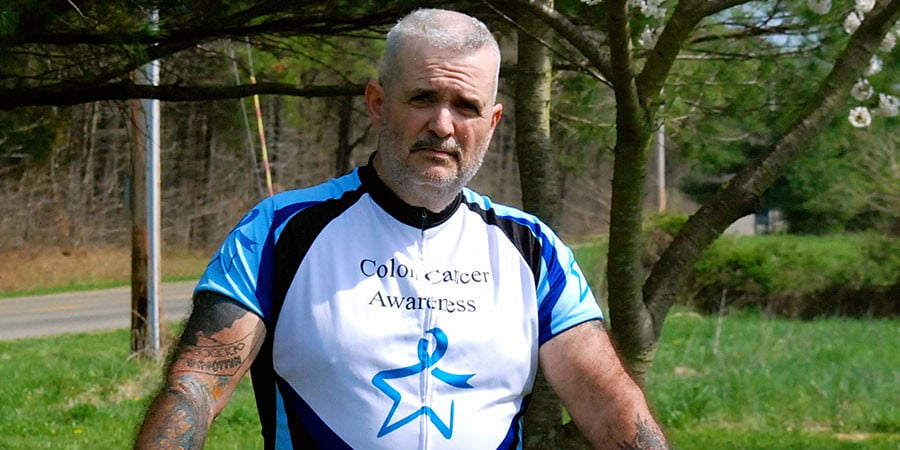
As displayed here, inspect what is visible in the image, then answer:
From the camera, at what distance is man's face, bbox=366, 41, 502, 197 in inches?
99.0

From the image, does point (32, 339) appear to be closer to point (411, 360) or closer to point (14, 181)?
point (14, 181)

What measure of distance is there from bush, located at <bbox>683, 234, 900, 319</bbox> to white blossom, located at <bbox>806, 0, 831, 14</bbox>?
17148 millimetres

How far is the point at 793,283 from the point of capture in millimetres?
23297

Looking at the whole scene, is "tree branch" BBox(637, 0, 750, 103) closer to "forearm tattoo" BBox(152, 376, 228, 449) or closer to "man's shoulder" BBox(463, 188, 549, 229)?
"man's shoulder" BBox(463, 188, 549, 229)

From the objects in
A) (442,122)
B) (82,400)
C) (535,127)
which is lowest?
(82,400)

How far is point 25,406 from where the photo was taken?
9734 mm

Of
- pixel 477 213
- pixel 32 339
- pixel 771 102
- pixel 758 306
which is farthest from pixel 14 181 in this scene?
pixel 477 213

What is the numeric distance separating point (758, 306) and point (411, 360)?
21.3m

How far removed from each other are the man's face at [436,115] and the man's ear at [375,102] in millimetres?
21

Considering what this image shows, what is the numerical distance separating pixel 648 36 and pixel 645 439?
12.0 ft

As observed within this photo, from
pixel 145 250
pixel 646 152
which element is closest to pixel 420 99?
pixel 646 152

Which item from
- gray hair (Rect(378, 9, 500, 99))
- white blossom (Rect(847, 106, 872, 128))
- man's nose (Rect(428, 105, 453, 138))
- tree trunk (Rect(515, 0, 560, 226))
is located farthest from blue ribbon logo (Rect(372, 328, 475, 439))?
white blossom (Rect(847, 106, 872, 128))

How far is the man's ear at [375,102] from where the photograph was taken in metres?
2.62

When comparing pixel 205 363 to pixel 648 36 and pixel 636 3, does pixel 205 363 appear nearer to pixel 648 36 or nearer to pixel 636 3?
pixel 636 3
